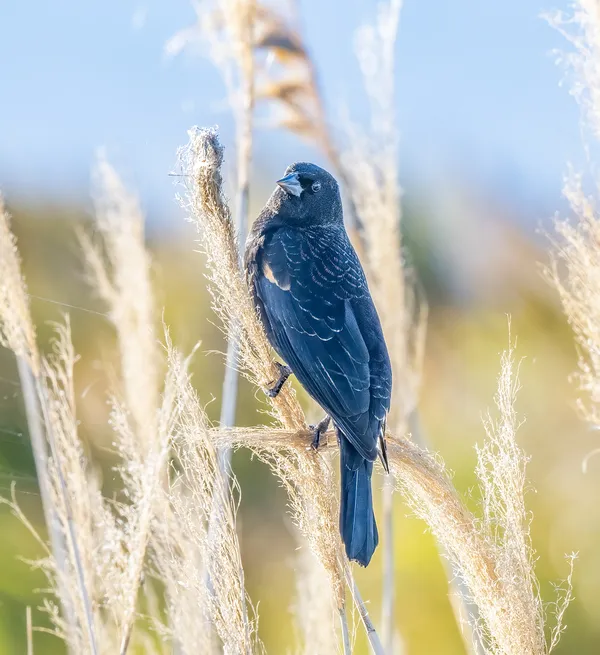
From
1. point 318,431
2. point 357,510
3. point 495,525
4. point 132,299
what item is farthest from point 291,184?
point 495,525

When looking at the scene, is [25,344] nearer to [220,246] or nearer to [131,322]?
[220,246]

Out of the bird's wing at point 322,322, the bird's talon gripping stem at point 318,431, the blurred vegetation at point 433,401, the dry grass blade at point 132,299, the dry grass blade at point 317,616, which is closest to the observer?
the bird's talon gripping stem at point 318,431

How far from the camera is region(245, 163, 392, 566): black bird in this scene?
2.27m

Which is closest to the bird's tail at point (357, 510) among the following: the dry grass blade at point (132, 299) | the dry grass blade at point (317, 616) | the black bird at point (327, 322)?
the black bird at point (327, 322)

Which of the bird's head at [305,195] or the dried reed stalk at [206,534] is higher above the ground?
the bird's head at [305,195]

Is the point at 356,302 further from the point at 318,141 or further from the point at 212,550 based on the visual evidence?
the point at 212,550

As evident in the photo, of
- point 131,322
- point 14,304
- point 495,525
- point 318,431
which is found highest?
point 131,322

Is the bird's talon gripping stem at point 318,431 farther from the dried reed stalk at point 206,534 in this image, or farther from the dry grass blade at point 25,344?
the dry grass blade at point 25,344

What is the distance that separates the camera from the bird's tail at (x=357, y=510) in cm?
210

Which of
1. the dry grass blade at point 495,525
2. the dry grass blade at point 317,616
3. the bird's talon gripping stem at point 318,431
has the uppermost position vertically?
the bird's talon gripping stem at point 318,431

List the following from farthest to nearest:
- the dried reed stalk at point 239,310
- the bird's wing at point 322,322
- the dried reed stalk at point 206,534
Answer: the bird's wing at point 322,322 < the dried reed stalk at point 239,310 < the dried reed stalk at point 206,534

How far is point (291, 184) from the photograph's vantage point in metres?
2.84

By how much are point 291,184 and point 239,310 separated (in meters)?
0.83

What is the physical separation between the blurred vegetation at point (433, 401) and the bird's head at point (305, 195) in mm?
1446
